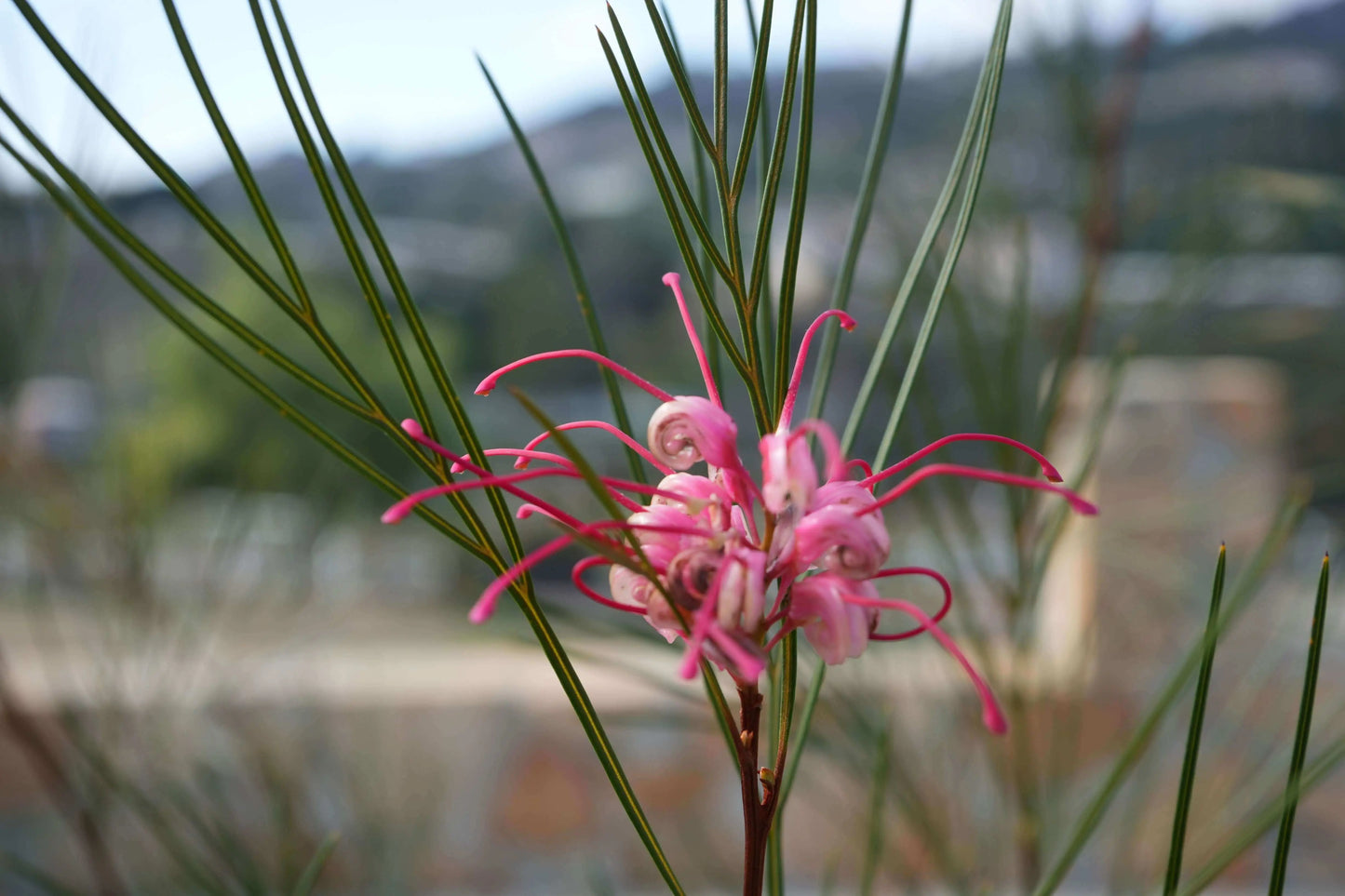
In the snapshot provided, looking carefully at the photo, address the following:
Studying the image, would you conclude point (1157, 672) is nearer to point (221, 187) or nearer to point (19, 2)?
point (19, 2)

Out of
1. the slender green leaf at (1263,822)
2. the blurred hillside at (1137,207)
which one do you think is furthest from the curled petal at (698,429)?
the blurred hillside at (1137,207)

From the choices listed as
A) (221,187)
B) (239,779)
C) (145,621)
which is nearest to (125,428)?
(145,621)

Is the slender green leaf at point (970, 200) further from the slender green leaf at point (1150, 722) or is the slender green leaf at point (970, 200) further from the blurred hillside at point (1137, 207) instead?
the blurred hillside at point (1137, 207)

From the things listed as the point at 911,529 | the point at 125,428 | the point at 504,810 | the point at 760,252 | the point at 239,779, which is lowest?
the point at 504,810

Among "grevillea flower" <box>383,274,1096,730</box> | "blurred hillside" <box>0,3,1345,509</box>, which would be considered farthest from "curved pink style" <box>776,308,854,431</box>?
"blurred hillside" <box>0,3,1345,509</box>

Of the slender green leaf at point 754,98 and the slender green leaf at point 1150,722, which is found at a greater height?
the slender green leaf at point 754,98

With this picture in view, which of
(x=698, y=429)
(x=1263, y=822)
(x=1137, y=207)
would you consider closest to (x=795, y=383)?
(x=698, y=429)
